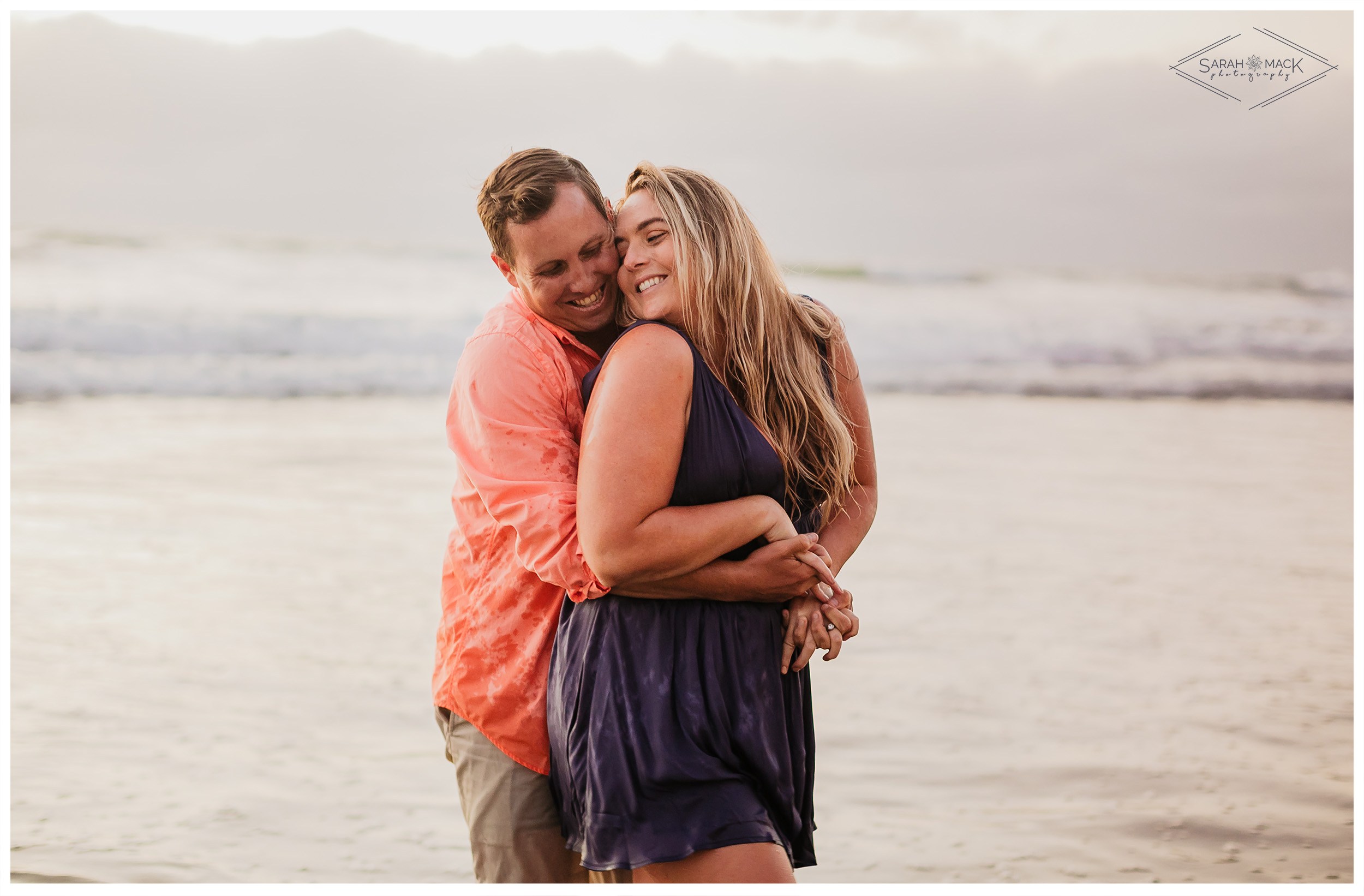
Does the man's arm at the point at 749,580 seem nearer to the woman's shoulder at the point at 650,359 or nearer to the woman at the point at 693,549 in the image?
the woman at the point at 693,549

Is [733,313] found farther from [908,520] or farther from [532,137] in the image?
[532,137]

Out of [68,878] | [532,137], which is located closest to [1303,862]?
[68,878]

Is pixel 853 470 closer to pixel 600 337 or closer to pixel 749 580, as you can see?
pixel 749 580

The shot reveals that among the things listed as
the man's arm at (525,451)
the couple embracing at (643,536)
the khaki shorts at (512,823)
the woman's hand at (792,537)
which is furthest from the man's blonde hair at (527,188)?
the khaki shorts at (512,823)

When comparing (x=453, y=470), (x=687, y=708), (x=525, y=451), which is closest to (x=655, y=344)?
(x=525, y=451)

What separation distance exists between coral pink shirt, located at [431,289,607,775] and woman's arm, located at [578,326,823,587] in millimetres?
145

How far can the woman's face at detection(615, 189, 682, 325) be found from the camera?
2.12 metres

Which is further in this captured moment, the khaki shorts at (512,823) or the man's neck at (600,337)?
the man's neck at (600,337)

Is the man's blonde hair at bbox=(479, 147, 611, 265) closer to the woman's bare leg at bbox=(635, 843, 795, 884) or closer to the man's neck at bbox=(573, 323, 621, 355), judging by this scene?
the man's neck at bbox=(573, 323, 621, 355)

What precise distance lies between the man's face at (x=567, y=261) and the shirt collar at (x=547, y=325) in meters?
0.01

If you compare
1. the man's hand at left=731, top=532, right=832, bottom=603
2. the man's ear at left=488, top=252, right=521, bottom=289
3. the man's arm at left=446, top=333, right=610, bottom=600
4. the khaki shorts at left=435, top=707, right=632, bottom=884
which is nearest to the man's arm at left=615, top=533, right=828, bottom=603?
the man's hand at left=731, top=532, right=832, bottom=603

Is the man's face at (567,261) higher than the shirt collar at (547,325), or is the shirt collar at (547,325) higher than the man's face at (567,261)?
the man's face at (567,261)

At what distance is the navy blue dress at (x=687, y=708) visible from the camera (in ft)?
6.58

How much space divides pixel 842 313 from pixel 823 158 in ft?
7.62
